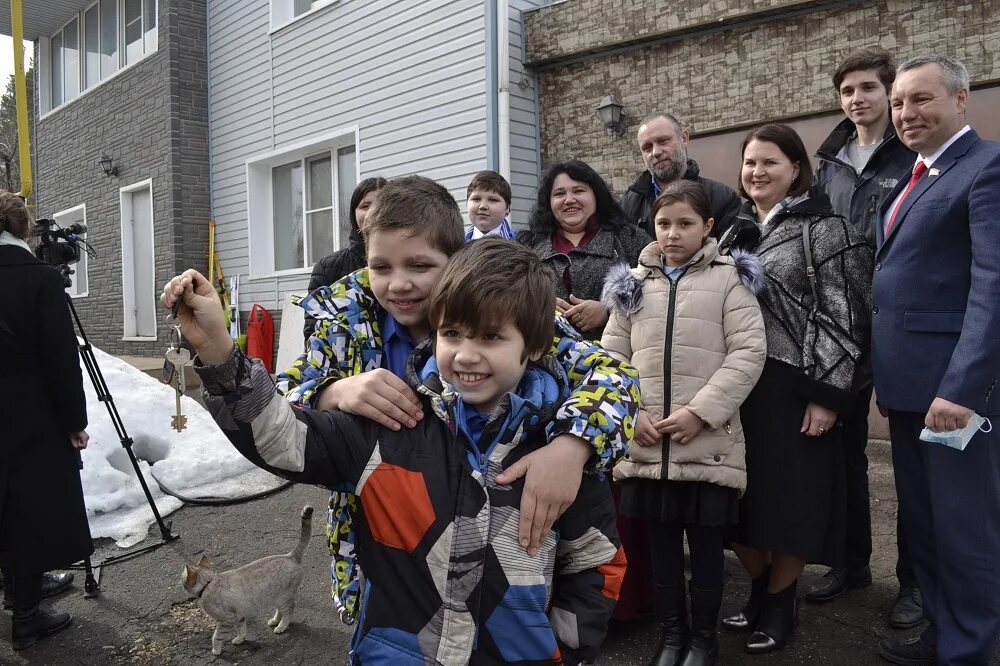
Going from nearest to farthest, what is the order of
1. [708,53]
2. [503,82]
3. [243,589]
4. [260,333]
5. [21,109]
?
[243,589]
[708,53]
[21,109]
[503,82]
[260,333]

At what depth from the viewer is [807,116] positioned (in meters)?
5.73

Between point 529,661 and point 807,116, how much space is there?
5512 mm

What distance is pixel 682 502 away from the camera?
265 cm

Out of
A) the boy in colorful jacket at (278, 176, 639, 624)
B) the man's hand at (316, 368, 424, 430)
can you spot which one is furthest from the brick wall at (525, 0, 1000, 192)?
the man's hand at (316, 368, 424, 430)

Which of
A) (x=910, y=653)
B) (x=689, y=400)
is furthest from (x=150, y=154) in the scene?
(x=910, y=653)

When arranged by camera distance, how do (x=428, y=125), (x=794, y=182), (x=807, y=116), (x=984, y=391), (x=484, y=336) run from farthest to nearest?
1. (x=428, y=125)
2. (x=807, y=116)
3. (x=794, y=182)
4. (x=984, y=391)
5. (x=484, y=336)

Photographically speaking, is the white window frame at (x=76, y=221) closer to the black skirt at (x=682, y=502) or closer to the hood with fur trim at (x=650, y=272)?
the hood with fur trim at (x=650, y=272)

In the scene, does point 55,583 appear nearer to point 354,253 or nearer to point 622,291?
point 354,253

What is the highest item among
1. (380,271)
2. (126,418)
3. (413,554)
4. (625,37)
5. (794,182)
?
(625,37)

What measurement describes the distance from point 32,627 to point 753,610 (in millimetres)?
3300

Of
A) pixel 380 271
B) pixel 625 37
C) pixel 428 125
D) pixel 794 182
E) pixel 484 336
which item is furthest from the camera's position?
pixel 428 125

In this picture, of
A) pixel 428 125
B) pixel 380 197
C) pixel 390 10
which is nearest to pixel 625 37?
pixel 428 125

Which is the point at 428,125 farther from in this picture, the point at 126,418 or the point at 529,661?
the point at 529,661

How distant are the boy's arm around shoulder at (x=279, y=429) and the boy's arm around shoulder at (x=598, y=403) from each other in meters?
0.43
